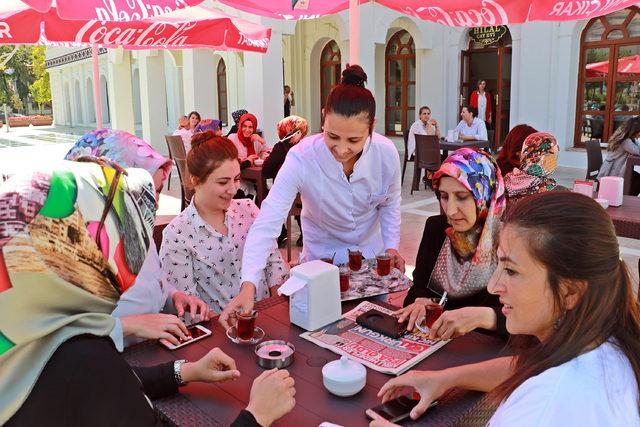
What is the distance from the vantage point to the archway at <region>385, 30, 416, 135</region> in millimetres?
14367

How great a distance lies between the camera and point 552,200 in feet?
4.01

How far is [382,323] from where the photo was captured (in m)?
2.06

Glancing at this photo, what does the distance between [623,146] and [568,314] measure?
5.62m

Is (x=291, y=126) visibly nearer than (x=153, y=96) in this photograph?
Yes

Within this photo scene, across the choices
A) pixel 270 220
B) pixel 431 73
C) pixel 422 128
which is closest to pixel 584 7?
pixel 270 220

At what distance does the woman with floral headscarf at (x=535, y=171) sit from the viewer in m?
3.92

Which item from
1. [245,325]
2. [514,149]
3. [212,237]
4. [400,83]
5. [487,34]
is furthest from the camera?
[400,83]

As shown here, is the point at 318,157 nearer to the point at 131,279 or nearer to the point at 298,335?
the point at 298,335

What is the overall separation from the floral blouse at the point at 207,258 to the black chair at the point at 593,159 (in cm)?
522

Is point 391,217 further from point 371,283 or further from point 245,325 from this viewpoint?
point 245,325

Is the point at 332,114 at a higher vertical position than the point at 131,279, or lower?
higher

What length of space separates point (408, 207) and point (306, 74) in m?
9.29

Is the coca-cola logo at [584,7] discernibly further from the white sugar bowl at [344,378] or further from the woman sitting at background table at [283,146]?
the white sugar bowl at [344,378]

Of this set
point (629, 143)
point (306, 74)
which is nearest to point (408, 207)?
point (629, 143)
